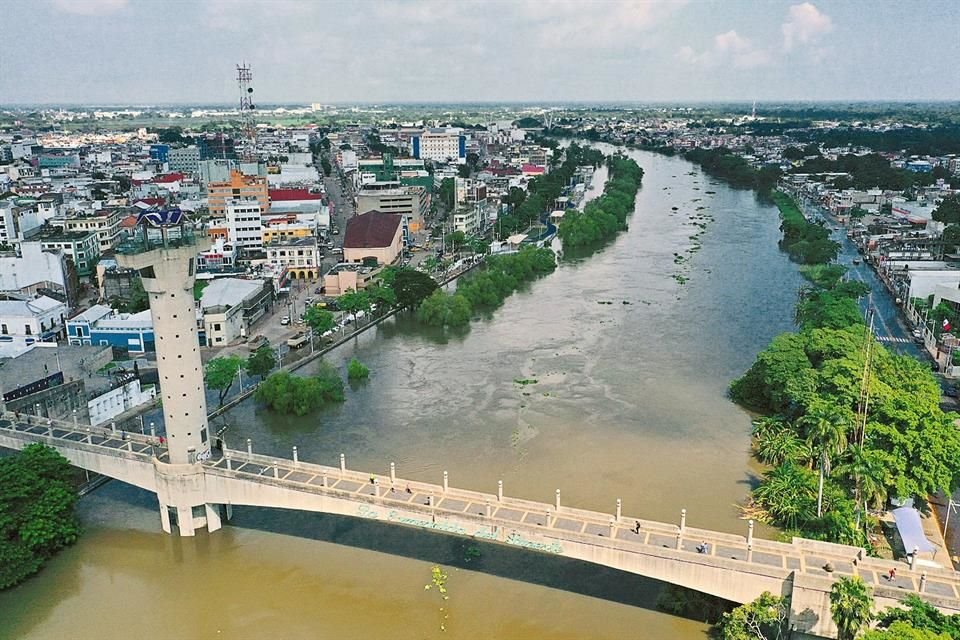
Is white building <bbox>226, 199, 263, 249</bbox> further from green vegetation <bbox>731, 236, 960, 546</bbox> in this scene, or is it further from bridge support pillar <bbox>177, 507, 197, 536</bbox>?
green vegetation <bbox>731, 236, 960, 546</bbox>

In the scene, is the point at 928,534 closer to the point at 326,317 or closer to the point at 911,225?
the point at 326,317

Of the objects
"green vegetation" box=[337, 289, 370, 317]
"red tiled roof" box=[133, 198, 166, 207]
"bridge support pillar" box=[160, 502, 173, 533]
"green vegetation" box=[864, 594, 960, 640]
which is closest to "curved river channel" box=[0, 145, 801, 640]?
"bridge support pillar" box=[160, 502, 173, 533]

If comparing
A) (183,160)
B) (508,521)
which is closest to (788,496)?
(508,521)

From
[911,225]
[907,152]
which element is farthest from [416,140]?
[911,225]

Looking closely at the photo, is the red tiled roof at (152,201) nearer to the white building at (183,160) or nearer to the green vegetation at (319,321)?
the green vegetation at (319,321)

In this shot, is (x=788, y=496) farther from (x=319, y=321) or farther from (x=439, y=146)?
(x=439, y=146)

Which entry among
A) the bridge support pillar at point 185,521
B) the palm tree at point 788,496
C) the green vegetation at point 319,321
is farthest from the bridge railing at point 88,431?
the palm tree at point 788,496
